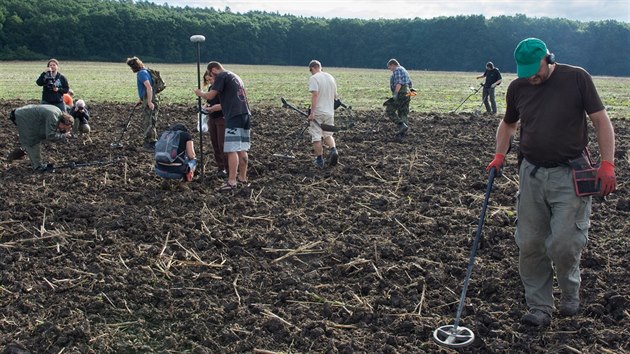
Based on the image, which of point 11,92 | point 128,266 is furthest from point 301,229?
point 11,92

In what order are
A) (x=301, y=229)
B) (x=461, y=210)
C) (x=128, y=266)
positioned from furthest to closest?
(x=461, y=210), (x=301, y=229), (x=128, y=266)

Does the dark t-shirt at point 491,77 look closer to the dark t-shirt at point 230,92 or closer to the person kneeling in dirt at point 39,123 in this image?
the dark t-shirt at point 230,92

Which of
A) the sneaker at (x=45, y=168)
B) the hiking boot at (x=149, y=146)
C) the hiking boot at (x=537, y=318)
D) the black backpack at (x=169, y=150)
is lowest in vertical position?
the sneaker at (x=45, y=168)

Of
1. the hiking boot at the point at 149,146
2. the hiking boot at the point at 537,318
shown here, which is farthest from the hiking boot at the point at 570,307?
the hiking boot at the point at 149,146

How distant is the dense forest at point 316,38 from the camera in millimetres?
82438

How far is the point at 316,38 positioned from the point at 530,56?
96527 mm

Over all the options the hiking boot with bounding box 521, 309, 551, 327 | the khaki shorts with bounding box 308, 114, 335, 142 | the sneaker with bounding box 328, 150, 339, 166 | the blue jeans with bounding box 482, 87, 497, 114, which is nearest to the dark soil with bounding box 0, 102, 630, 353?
the hiking boot with bounding box 521, 309, 551, 327

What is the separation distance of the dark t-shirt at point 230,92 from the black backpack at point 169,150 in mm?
819

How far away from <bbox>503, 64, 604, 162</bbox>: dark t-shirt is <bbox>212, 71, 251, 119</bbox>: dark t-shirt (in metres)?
4.97

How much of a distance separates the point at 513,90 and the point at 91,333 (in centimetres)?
382

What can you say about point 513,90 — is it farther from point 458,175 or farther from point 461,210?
point 458,175

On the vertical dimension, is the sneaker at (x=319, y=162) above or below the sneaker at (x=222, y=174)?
above

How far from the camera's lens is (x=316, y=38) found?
99.2 metres

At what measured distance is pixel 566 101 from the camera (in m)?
4.92
